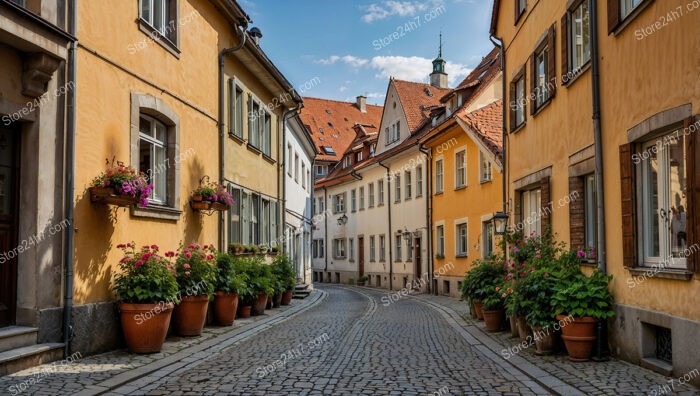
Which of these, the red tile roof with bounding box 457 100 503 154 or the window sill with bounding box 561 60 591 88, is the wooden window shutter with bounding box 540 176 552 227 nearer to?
the window sill with bounding box 561 60 591 88

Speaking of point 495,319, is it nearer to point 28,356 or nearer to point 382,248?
point 28,356

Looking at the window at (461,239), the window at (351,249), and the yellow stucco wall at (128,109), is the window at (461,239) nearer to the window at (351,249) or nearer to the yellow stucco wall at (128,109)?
the yellow stucco wall at (128,109)

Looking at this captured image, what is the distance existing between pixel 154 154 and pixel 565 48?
24.3 feet

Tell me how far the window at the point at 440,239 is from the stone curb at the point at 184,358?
13.4 m

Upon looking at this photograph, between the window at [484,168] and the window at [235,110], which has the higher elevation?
the window at [235,110]

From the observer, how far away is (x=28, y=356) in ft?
26.4

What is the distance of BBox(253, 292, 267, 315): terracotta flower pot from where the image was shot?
16.4 m

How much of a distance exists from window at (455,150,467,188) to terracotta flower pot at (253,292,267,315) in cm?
1103

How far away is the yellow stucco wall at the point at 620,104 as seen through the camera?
24.4 ft

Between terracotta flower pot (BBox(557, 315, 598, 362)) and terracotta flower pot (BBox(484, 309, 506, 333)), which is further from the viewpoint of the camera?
terracotta flower pot (BBox(484, 309, 506, 333))

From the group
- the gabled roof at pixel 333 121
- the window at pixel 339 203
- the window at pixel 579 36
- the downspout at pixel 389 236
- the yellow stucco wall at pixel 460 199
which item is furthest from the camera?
the gabled roof at pixel 333 121

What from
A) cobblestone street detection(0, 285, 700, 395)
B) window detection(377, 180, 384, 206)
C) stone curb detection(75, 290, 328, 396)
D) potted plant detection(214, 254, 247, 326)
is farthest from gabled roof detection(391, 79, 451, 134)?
cobblestone street detection(0, 285, 700, 395)

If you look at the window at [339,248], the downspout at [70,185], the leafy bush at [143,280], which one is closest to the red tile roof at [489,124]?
the leafy bush at [143,280]

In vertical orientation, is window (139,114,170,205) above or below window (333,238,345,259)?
above
